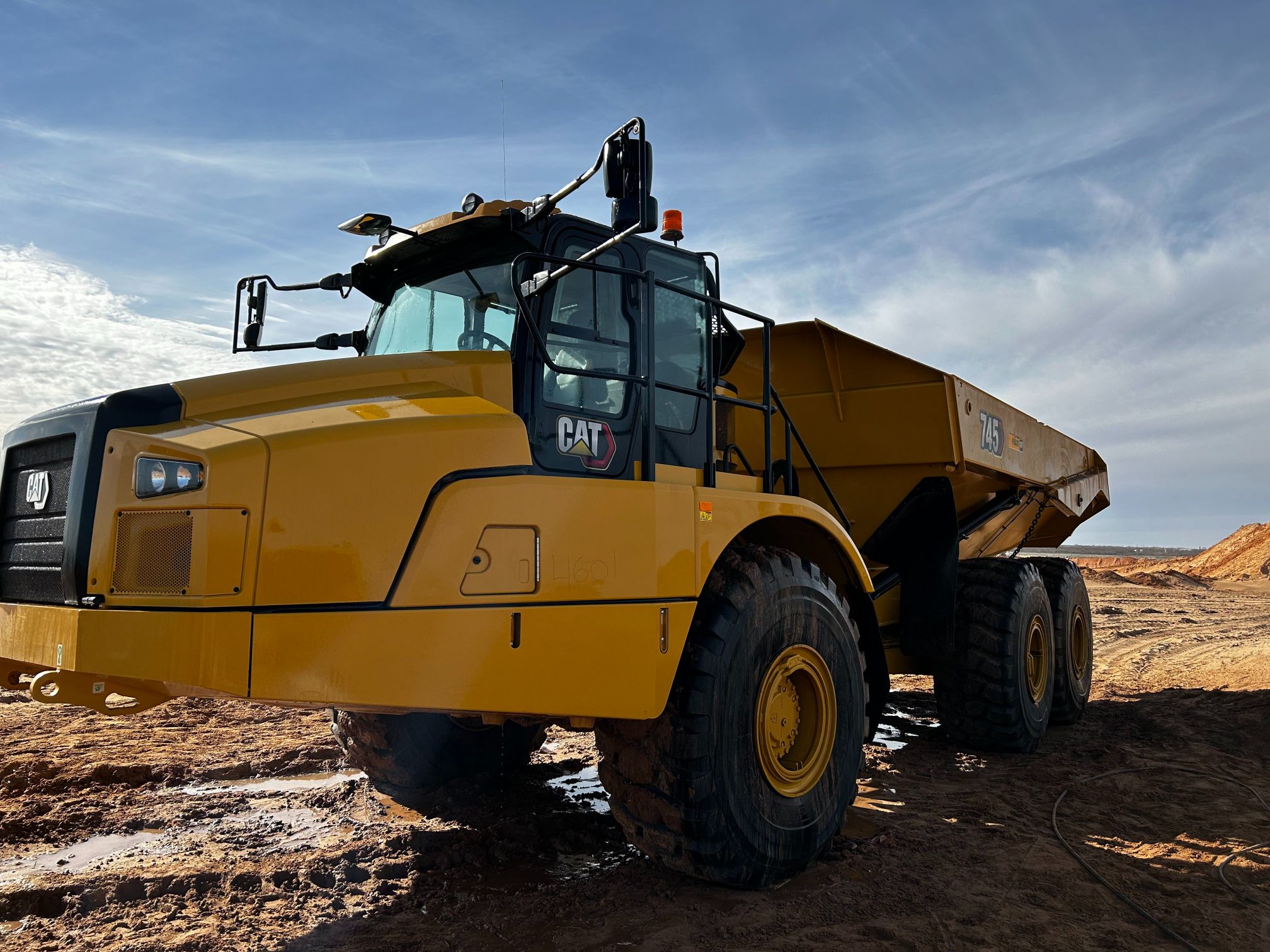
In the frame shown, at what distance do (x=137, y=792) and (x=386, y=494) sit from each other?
332 cm

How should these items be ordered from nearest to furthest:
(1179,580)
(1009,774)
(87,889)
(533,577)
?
(533,577) < (87,889) < (1009,774) < (1179,580)

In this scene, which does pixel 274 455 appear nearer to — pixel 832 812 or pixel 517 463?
pixel 517 463

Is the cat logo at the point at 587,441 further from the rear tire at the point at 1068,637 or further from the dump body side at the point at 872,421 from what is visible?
the rear tire at the point at 1068,637

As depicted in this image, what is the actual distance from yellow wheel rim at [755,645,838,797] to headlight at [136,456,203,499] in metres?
2.29

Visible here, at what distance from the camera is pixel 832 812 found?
166 inches

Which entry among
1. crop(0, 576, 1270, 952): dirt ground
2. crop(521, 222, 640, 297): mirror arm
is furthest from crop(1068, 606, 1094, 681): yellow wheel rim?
crop(521, 222, 640, 297): mirror arm

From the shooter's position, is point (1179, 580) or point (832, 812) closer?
point (832, 812)

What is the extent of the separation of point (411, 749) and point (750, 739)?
2.12 metres

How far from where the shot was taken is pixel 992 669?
258 inches

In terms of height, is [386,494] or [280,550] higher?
[386,494]

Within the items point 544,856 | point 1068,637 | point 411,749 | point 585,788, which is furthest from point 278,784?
point 1068,637

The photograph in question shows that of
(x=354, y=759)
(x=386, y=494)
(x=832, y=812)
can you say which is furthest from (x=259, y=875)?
(x=832, y=812)

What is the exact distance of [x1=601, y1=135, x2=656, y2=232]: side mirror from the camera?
10.5 ft

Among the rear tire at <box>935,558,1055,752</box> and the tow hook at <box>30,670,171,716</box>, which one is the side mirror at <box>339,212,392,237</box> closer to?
the tow hook at <box>30,670,171,716</box>
